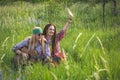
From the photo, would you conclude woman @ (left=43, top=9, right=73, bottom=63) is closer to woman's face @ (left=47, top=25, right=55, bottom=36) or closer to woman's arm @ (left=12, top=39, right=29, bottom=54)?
woman's face @ (left=47, top=25, right=55, bottom=36)

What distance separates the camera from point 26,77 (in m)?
4.46

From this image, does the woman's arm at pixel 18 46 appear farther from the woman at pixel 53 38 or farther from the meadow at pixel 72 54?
the woman at pixel 53 38

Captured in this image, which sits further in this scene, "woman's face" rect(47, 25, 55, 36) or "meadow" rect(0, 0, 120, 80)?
"woman's face" rect(47, 25, 55, 36)

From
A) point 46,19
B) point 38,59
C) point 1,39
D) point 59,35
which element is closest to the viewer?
point 38,59

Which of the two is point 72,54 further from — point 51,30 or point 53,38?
point 51,30

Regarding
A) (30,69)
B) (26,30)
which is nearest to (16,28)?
(26,30)

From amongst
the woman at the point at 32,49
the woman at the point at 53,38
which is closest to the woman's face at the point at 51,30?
the woman at the point at 53,38

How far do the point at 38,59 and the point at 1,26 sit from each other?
9.78ft

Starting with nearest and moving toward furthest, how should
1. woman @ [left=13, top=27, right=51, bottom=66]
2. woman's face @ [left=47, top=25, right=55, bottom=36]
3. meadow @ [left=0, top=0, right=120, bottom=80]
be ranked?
1. meadow @ [left=0, top=0, right=120, bottom=80]
2. woman @ [left=13, top=27, right=51, bottom=66]
3. woman's face @ [left=47, top=25, right=55, bottom=36]

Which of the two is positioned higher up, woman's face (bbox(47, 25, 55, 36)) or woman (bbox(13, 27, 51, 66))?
woman's face (bbox(47, 25, 55, 36))

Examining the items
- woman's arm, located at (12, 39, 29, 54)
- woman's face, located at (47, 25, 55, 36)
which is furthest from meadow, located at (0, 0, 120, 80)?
woman's face, located at (47, 25, 55, 36)

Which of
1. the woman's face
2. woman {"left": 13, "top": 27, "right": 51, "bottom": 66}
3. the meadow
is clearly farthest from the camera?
the woman's face

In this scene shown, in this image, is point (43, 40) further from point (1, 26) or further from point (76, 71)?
point (1, 26)

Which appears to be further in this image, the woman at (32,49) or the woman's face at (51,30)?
the woman's face at (51,30)
